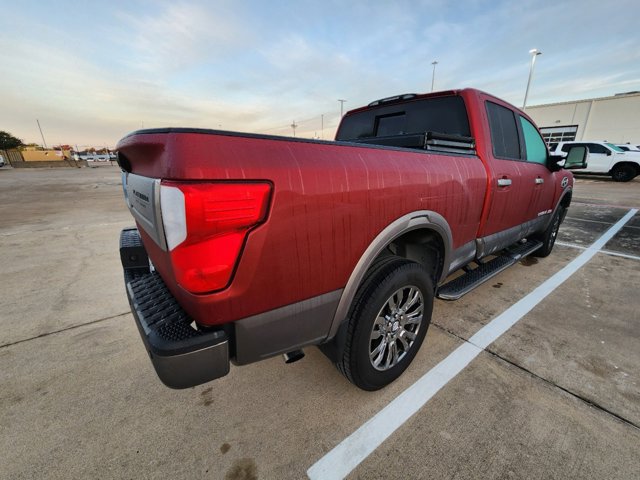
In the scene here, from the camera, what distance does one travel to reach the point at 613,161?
1563cm

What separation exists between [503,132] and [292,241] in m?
2.71

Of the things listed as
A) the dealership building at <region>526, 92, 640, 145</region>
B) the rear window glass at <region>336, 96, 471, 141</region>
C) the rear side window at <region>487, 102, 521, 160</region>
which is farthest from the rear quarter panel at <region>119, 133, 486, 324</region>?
the dealership building at <region>526, 92, 640, 145</region>

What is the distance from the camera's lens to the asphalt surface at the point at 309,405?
155cm

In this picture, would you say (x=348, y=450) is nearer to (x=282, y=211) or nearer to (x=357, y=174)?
(x=282, y=211)

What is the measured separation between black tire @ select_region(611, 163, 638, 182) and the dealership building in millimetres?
23909

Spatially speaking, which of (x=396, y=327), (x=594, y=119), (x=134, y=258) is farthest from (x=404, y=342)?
(x=594, y=119)

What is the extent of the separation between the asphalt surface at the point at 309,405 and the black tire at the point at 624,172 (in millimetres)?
A: 17817

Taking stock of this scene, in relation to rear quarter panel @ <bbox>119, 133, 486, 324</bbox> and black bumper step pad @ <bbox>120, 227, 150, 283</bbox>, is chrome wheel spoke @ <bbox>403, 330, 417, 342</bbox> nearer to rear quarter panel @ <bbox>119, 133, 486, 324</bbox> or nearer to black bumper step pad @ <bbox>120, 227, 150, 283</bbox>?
rear quarter panel @ <bbox>119, 133, 486, 324</bbox>

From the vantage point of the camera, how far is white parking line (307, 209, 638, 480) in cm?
155

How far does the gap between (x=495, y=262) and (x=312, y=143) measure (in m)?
2.73

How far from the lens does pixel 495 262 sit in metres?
3.24

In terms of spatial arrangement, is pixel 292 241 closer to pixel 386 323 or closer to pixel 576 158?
pixel 386 323

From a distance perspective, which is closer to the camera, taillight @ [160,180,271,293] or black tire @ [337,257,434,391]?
taillight @ [160,180,271,293]

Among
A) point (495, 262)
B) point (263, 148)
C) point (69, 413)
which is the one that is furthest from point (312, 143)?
point (495, 262)
